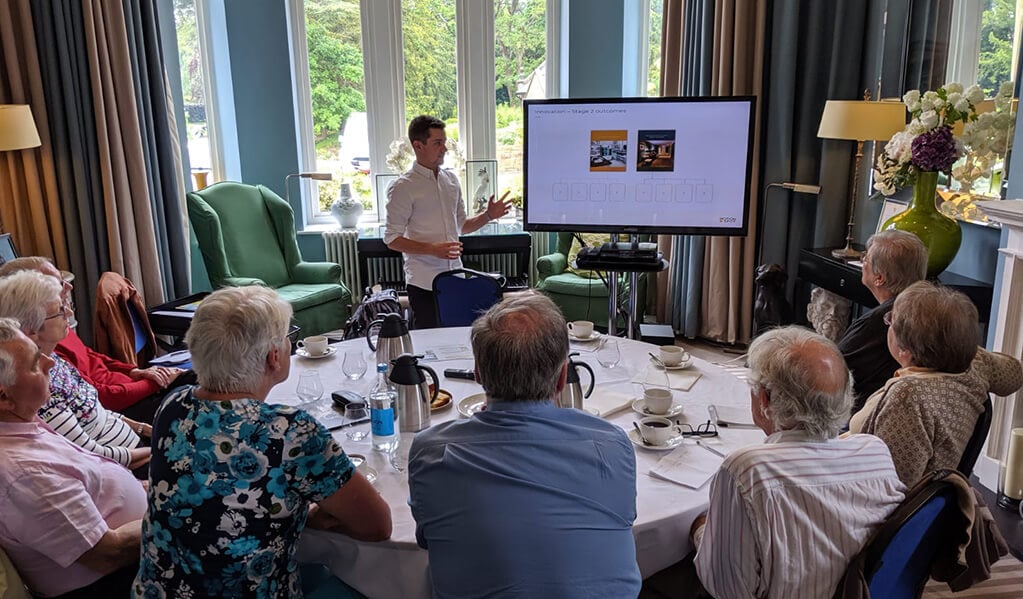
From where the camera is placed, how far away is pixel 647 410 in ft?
6.50

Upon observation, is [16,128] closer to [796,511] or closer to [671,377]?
[671,377]

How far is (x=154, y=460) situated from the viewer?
4.42 ft

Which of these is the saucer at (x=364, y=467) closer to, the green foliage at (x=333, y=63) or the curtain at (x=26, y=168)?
the curtain at (x=26, y=168)

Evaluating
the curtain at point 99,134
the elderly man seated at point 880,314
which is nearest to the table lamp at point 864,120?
the elderly man seated at point 880,314

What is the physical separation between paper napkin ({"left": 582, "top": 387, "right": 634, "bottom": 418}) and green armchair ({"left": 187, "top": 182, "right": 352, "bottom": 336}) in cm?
272

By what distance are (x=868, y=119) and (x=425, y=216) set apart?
6.96ft

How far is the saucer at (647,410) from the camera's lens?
1.97 meters

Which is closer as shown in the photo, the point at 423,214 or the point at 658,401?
the point at 658,401

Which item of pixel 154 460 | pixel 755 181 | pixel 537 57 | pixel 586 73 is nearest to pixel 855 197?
pixel 755 181

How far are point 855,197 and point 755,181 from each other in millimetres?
608

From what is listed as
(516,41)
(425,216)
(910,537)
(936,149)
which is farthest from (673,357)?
(516,41)

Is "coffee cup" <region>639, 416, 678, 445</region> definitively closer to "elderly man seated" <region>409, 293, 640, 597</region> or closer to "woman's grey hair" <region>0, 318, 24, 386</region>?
"elderly man seated" <region>409, 293, 640, 597</region>

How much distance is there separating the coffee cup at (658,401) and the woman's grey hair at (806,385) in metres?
0.52

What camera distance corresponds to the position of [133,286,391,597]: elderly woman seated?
1.31 metres
